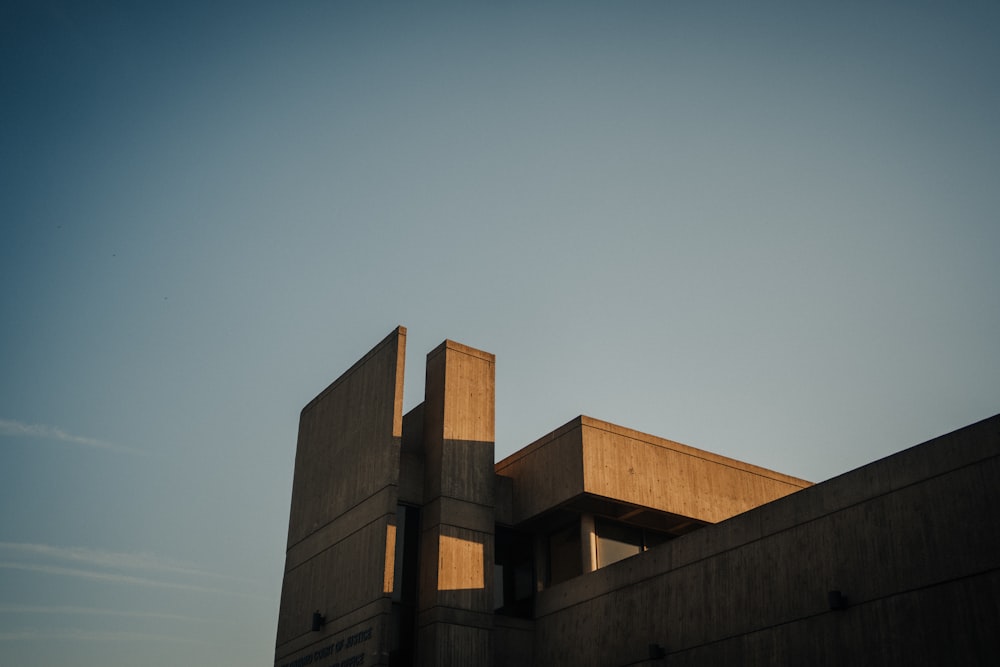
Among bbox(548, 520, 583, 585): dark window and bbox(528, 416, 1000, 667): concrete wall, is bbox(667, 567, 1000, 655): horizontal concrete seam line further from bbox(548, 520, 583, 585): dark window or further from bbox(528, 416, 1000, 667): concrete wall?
bbox(548, 520, 583, 585): dark window

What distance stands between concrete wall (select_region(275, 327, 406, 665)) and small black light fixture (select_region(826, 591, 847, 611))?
9721mm

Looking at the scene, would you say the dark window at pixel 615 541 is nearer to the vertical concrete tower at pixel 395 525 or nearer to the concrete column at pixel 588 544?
the concrete column at pixel 588 544

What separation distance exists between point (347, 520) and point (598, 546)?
6592mm

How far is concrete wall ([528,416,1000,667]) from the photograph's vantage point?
47.1ft

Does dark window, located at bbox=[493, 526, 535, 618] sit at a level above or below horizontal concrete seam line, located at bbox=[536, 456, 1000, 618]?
above

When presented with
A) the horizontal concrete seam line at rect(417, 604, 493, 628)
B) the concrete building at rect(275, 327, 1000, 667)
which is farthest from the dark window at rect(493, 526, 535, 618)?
the horizontal concrete seam line at rect(417, 604, 493, 628)

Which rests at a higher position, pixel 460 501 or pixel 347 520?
pixel 460 501

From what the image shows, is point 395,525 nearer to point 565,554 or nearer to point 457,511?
point 457,511

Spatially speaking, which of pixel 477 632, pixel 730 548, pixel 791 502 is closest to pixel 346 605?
pixel 477 632

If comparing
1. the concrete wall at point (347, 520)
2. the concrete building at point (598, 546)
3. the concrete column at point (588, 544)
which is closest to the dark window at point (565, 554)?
the concrete building at point (598, 546)

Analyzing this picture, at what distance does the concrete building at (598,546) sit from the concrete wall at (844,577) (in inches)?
1.4

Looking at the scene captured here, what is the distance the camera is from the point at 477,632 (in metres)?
21.8

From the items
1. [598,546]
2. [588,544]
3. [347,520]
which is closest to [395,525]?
[347,520]

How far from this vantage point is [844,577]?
16.2 meters
